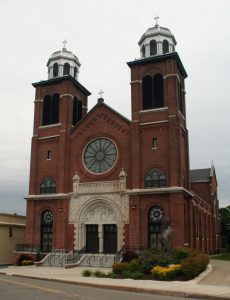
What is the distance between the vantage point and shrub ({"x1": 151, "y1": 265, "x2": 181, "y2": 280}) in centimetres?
2198

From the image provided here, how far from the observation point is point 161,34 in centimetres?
4297

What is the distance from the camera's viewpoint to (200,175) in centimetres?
6506

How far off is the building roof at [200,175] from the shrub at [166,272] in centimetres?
4131

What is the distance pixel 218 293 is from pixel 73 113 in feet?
107

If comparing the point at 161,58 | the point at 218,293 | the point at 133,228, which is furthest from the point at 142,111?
the point at 218,293

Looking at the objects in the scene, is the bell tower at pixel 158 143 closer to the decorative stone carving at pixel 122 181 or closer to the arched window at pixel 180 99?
the arched window at pixel 180 99

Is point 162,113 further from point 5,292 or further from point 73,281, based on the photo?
point 5,292

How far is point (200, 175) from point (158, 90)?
2771 cm

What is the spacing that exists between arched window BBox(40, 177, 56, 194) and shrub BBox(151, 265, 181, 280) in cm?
2176

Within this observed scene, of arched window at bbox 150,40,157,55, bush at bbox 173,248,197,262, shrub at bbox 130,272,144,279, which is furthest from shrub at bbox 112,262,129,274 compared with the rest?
arched window at bbox 150,40,157,55

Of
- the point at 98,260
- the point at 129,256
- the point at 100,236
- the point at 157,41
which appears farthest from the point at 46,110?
the point at 129,256

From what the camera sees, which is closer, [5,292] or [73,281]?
[5,292]

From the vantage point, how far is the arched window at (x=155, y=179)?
37.9 metres

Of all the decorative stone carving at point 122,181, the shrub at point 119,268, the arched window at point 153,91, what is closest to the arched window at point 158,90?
the arched window at point 153,91
